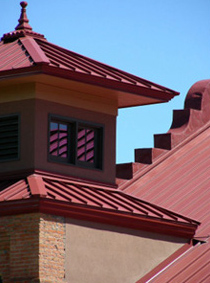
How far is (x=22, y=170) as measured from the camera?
23734 millimetres

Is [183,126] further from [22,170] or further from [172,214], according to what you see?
[22,170]

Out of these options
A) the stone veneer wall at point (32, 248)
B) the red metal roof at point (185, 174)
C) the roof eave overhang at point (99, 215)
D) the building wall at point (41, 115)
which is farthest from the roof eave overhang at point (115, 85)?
the red metal roof at point (185, 174)

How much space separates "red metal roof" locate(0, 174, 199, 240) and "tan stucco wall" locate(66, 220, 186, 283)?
406 mm

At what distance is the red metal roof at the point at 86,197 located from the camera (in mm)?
22672

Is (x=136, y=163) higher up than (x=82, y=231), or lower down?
higher up

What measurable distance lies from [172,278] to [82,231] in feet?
8.41

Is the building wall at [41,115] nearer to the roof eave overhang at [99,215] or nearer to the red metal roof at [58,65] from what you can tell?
the red metal roof at [58,65]

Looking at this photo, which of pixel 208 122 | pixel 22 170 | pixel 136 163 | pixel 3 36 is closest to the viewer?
pixel 22 170

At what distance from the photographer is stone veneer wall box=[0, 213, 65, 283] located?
72.5ft

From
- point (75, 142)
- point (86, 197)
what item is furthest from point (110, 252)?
point (75, 142)

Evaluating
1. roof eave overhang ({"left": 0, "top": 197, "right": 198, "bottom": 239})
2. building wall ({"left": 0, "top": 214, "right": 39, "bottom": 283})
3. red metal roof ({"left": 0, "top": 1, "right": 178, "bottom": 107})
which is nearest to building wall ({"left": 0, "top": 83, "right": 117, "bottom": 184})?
red metal roof ({"left": 0, "top": 1, "right": 178, "bottom": 107})

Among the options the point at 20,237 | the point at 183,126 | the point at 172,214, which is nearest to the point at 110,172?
the point at 172,214

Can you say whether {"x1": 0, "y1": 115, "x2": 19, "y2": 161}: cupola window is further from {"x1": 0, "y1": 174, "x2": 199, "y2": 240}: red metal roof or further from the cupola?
{"x1": 0, "y1": 174, "x2": 199, "y2": 240}: red metal roof

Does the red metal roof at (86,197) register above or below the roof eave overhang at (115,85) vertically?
below
